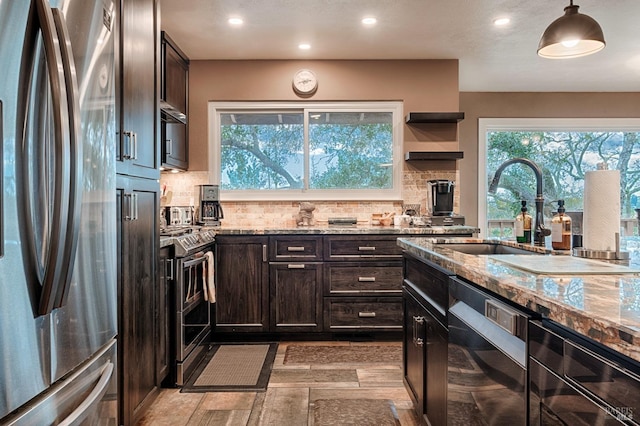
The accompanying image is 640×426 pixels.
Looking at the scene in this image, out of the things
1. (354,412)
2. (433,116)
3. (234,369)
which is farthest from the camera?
(433,116)

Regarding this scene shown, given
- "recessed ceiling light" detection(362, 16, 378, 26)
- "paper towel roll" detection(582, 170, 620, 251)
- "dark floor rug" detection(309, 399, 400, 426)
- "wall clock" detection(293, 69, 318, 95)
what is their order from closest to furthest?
1. "paper towel roll" detection(582, 170, 620, 251)
2. "dark floor rug" detection(309, 399, 400, 426)
3. "recessed ceiling light" detection(362, 16, 378, 26)
4. "wall clock" detection(293, 69, 318, 95)

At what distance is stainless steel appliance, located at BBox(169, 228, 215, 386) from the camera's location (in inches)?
104

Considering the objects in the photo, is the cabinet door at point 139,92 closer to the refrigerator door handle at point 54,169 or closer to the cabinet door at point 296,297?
the refrigerator door handle at point 54,169

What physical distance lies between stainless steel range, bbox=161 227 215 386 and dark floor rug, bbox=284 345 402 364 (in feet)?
2.21

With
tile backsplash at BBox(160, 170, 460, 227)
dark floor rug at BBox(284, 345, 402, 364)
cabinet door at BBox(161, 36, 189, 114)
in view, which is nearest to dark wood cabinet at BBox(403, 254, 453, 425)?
dark floor rug at BBox(284, 345, 402, 364)

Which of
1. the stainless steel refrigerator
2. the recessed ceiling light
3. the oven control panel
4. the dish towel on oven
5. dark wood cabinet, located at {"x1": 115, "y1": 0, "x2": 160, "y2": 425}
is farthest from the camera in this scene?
the recessed ceiling light

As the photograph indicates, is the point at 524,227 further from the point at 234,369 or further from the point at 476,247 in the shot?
the point at 234,369

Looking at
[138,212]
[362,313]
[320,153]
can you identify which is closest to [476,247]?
[362,313]

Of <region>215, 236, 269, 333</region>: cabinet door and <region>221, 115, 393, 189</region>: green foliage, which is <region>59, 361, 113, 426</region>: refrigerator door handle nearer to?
<region>215, 236, 269, 333</region>: cabinet door

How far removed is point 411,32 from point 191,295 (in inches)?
108

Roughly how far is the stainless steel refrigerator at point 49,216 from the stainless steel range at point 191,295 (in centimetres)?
146

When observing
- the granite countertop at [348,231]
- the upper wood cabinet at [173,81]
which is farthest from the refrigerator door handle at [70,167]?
the granite countertop at [348,231]

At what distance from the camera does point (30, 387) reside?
2.82 feet

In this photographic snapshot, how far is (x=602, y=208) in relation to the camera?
1361 millimetres
